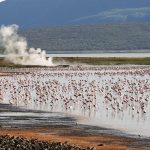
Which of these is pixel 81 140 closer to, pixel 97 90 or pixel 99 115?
pixel 99 115

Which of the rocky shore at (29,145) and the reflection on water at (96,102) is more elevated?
the reflection on water at (96,102)

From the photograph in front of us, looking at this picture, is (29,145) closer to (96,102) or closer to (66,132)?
(66,132)

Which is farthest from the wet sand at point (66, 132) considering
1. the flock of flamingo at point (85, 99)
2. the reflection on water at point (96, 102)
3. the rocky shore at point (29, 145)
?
the flock of flamingo at point (85, 99)

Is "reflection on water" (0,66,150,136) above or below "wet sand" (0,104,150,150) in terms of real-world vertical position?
above

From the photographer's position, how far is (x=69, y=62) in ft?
500

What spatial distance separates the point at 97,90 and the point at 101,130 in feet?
83.5

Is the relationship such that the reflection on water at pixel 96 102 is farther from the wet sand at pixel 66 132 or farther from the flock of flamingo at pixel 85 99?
the wet sand at pixel 66 132

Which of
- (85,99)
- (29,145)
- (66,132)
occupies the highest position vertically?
(85,99)

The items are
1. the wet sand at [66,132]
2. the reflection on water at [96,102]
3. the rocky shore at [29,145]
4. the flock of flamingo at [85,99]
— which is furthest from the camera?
the flock of flamingo at [85,99]

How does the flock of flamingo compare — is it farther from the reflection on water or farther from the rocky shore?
the rocky shore

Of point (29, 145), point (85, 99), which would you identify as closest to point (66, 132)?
point (29, 145)

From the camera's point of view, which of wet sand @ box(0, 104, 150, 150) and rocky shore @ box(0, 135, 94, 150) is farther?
wet sand @ box(0, 104, 150, 150)

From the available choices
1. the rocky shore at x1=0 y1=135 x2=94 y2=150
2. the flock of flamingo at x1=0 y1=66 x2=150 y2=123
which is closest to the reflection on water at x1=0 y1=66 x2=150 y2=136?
the flock of flamingo at x1=0 y1=66 x2=150 y2=123

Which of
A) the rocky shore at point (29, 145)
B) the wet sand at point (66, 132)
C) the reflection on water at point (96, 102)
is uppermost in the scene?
the reflection on water at point (96, 102)
